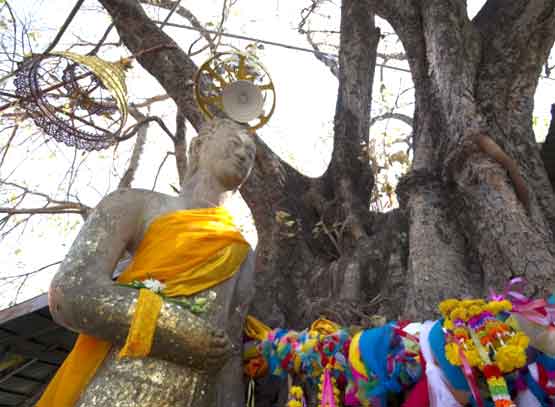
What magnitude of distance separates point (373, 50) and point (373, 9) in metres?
0.56

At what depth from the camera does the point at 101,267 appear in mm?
2426

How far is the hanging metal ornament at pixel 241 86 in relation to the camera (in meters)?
3.50

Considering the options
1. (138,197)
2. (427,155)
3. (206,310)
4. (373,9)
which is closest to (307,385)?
(206,310)

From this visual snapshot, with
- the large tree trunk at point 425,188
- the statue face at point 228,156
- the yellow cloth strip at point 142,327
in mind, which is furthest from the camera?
the statue face at point 228,156

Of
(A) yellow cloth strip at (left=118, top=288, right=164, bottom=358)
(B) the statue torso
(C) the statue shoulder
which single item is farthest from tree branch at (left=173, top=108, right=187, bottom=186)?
(A) yellow cloth strip at (left=118, top=288, right=164, bottom=358)

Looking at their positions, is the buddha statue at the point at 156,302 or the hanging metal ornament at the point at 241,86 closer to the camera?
the buddha statue at the point at 156,302

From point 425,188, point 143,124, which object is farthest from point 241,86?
point 143,124

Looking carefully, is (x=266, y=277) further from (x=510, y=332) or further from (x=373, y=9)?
(x=373, y=9)

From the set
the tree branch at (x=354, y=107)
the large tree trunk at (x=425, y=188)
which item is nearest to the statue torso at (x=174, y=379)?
the large tree trunk at (x=425, y=188)

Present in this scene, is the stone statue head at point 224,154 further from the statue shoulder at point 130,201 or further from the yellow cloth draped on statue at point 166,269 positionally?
the statue shoulder at point 130,201

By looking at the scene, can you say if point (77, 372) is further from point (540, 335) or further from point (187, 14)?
point (187, 14)

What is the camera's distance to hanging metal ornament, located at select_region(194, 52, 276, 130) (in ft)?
11.5

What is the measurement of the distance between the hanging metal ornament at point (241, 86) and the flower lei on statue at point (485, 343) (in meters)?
1.93

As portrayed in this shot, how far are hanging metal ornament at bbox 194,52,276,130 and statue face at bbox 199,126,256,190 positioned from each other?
0.89 feet
